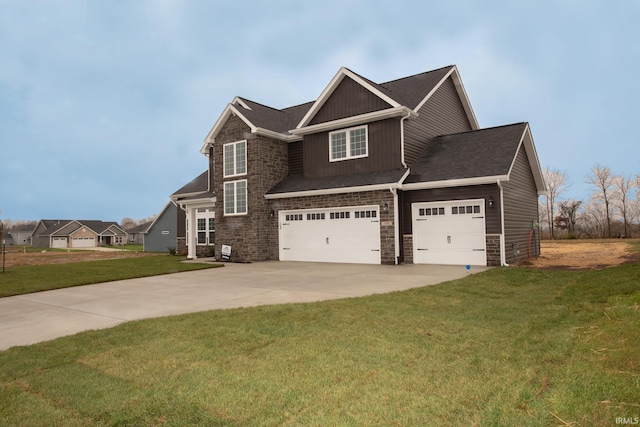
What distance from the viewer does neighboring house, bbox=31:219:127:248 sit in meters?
68.8

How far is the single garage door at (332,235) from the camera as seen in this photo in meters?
15.3

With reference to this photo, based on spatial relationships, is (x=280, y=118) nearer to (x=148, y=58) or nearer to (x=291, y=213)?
(x=291, y=213)

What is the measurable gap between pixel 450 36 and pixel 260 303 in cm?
1687

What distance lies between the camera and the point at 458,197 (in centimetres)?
1365

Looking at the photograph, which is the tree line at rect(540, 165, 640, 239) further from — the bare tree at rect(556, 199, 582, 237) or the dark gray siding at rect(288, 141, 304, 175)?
the dark gray siding at rect(288, 141, 304, 175)

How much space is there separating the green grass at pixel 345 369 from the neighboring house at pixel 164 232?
29.0 m

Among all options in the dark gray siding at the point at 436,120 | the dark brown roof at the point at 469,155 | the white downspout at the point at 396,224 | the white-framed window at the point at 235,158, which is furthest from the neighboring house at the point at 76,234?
the dark brown roof at the point at 469,155

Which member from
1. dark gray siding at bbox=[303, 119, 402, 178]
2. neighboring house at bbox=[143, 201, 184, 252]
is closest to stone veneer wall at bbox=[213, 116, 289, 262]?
dark gray siding at bbox=[303, 119, 402, 178]

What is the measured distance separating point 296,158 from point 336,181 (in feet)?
12.4

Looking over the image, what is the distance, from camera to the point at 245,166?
18.5 m

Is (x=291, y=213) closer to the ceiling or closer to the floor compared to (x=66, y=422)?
closer to the ceiling

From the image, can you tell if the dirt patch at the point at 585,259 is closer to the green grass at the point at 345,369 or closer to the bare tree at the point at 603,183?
the green grass at the point at 345,369

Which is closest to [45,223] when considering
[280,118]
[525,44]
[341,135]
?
[280,118]

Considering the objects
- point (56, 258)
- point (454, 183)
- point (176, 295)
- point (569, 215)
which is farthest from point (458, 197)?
point (569, 215)
